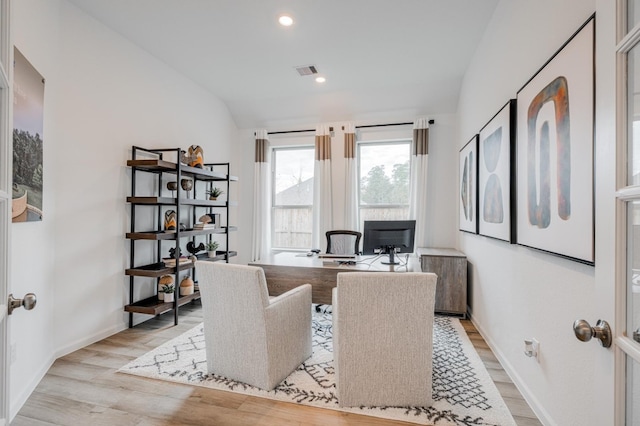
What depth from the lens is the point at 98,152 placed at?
2.93 metres

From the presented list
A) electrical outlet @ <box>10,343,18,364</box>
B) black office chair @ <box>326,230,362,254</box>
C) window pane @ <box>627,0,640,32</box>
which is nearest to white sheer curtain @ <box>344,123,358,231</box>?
black office chair @ <box>326,230,362,254</box>

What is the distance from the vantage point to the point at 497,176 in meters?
2.52

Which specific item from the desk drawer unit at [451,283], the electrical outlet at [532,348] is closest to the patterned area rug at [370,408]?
the electrical outlet at [532,348]

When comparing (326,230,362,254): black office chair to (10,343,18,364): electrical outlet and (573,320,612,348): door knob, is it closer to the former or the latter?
(10,343,18,364): electrical outlet

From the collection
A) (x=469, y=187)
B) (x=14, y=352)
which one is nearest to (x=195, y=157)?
(x=14, y=352)

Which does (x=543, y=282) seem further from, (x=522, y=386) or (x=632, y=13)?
(x=632, y=13)

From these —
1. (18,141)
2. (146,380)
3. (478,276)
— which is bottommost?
(146,380)

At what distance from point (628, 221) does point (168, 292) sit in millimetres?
3639

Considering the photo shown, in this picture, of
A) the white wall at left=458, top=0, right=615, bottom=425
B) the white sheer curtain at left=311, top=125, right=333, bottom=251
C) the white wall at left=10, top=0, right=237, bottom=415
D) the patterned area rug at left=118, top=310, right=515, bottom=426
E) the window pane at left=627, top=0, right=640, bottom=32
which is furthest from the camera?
the white sheer curtain at left=311, top=125, right=333, bottom=251

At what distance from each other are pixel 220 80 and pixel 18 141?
2.76 metres

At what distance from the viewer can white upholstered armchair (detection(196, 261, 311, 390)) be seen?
6.64 ft

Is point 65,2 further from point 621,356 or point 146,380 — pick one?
point 621,356

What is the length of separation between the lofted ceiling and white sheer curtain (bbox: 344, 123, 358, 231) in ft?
1.13

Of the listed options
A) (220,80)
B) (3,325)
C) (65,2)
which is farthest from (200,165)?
(3,325)
